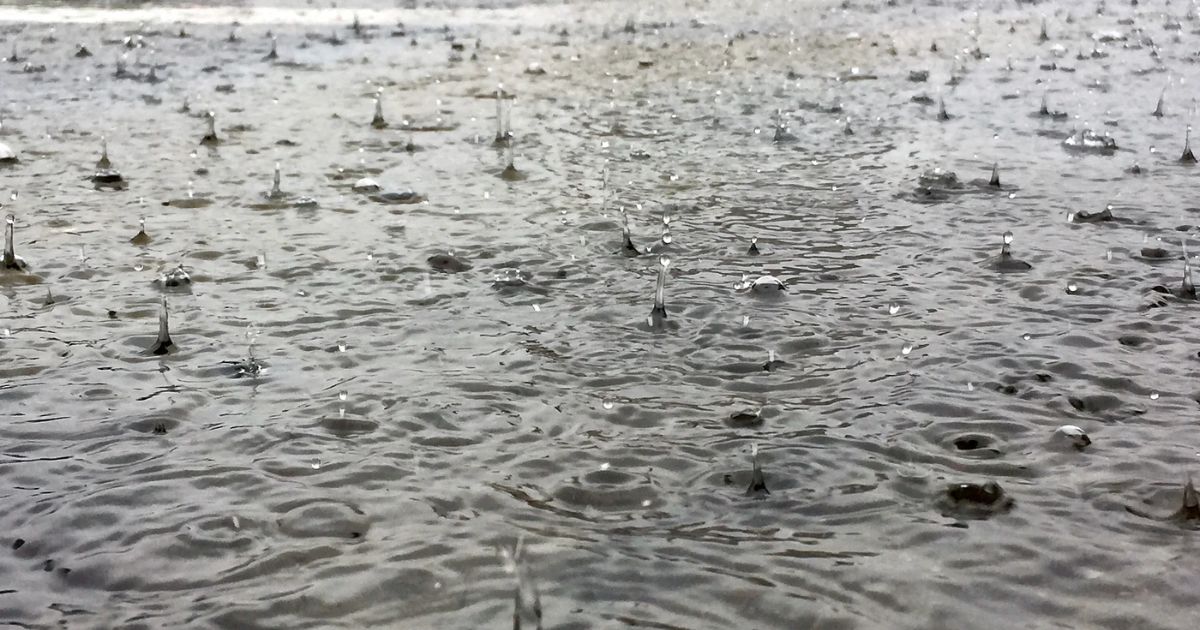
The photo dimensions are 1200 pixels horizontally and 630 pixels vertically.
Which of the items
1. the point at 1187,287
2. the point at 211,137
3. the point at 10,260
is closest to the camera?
the point at 1187,287

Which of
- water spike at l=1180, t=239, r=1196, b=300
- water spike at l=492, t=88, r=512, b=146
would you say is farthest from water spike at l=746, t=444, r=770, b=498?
water spike at l=492, t=88, r=512, b=146

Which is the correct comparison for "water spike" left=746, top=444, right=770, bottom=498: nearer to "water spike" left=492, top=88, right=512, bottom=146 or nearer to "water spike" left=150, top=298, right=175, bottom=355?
"water spike" left=150, top=298, right=175, bottom=355

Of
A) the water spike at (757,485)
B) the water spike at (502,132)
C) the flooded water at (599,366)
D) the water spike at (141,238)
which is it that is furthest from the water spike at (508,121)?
the water spike at (757,485)

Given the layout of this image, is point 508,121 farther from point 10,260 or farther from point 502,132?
point 10,260

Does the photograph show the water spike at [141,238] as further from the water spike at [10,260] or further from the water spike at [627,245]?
the water spike at [627,245]

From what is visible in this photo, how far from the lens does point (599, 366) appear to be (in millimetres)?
5629

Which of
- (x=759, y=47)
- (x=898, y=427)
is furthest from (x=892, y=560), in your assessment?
(x=759, y=47)

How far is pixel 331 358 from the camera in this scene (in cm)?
567

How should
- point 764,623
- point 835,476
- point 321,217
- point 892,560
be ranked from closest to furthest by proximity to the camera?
point 764,623, point 892,560, point 835,476, point 321,217

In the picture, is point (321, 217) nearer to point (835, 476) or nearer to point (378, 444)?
point (378, 444)

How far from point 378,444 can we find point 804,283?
10.6 feet

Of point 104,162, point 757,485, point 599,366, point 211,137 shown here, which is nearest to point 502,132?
point 211,137

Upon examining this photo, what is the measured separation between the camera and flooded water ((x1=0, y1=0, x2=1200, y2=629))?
372 cm

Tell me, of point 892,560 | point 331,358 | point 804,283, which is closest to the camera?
point 892,560
